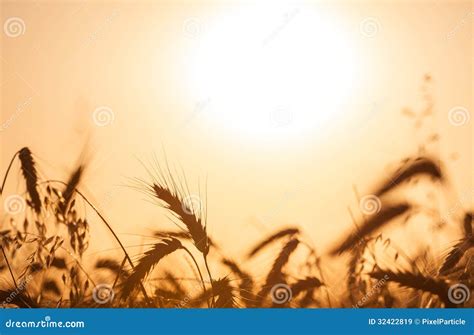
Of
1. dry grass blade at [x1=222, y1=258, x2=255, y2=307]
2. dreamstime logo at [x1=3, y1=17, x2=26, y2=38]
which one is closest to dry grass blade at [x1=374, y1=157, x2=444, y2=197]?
dry grass blade at [x1=222, y1=258, x2=255, y2=307]

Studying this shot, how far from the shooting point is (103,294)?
2.20 metres

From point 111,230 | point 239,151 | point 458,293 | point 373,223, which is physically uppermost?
point 239,151

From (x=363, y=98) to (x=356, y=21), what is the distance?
366 mm

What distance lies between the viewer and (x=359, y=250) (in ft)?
7.27

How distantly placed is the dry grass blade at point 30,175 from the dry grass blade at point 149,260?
1.71 ft

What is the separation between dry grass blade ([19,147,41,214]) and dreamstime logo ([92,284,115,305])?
42cm

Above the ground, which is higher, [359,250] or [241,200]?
[241,200]

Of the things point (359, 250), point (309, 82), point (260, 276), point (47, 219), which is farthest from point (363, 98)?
point (47, 219)

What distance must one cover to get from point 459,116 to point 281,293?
3.76 ft

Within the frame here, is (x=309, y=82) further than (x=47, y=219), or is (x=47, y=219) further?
(x=309, y=82)

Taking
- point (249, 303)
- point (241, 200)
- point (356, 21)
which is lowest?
point (249, 303)

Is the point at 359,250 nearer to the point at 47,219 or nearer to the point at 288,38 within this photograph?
the point at 288,38
